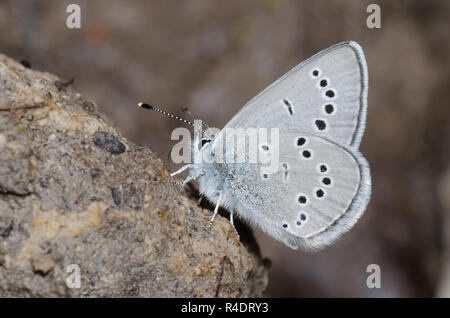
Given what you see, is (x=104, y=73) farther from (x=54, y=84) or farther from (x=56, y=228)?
(x=56, y=228)

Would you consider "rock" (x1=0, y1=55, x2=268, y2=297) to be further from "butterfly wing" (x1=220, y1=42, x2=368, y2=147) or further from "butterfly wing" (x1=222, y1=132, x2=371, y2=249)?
"butterfly wing" (x1=220, y1=42, x2=368, y2=147)

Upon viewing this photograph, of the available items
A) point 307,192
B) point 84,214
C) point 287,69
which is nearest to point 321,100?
point 307,192

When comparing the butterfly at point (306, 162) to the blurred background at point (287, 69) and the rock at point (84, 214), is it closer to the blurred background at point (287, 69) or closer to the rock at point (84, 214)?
the rock at point (84, 214)

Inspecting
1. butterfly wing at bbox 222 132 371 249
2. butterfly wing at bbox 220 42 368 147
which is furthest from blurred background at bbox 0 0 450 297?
butterfly wing at bbox 220 42 368 147

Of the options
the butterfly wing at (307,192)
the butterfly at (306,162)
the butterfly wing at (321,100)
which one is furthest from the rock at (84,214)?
the butterfly wing at (321,100)

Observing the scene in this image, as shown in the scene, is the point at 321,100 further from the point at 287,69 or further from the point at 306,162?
the point at 287,69
